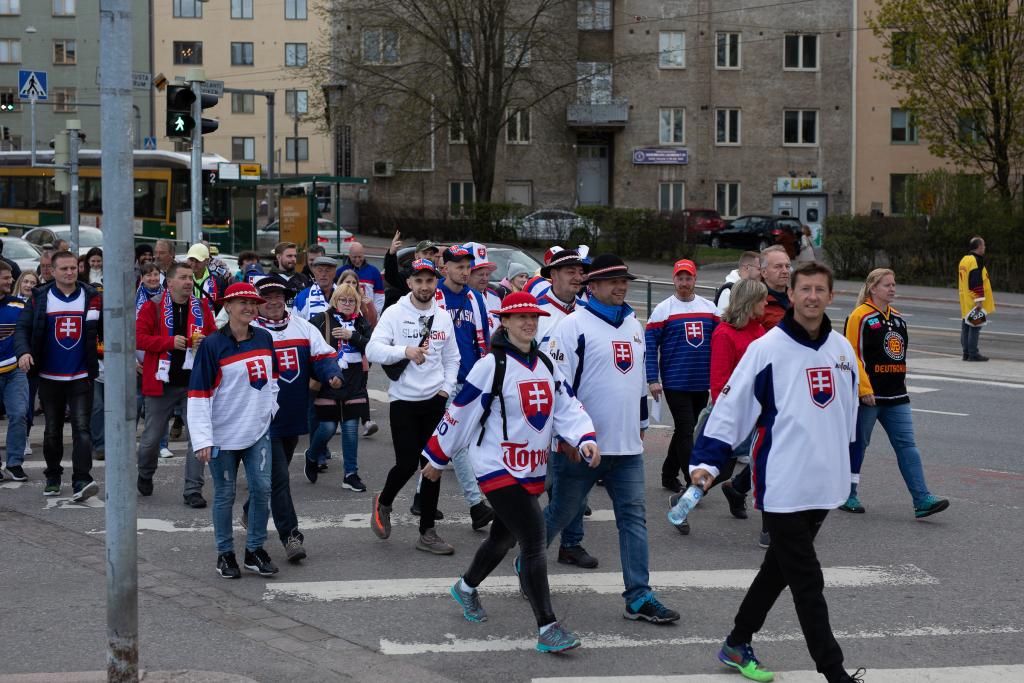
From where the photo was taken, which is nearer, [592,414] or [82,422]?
[592,414]

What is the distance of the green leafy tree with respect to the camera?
3844cm

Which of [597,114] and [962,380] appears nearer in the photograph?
[962,380]

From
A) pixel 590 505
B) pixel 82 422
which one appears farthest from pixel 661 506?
pixel 82 422

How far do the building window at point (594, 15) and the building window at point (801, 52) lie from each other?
843 centimetres

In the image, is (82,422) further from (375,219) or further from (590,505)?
(375,219)

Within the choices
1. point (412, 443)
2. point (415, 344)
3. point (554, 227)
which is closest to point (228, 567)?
point (412, 443)

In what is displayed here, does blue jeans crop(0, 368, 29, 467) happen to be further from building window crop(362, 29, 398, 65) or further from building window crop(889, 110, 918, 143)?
building window crop(889, 110, 918, 143)

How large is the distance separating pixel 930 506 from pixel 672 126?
51.8 m

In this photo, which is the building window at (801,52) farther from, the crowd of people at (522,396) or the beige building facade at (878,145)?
the crowd of people at (522,396)

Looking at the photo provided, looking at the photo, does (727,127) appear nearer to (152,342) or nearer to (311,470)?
(311,470)

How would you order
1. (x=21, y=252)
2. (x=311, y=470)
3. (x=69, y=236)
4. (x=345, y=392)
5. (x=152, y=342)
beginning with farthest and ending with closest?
(x=69, y=236) < (x=21, y=252) < (x=311, y=470) < (x=345, y=392) < (x=152, y=342)

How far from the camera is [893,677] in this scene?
602 cm

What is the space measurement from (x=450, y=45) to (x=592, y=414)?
44.0m

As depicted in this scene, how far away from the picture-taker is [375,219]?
5491cm
